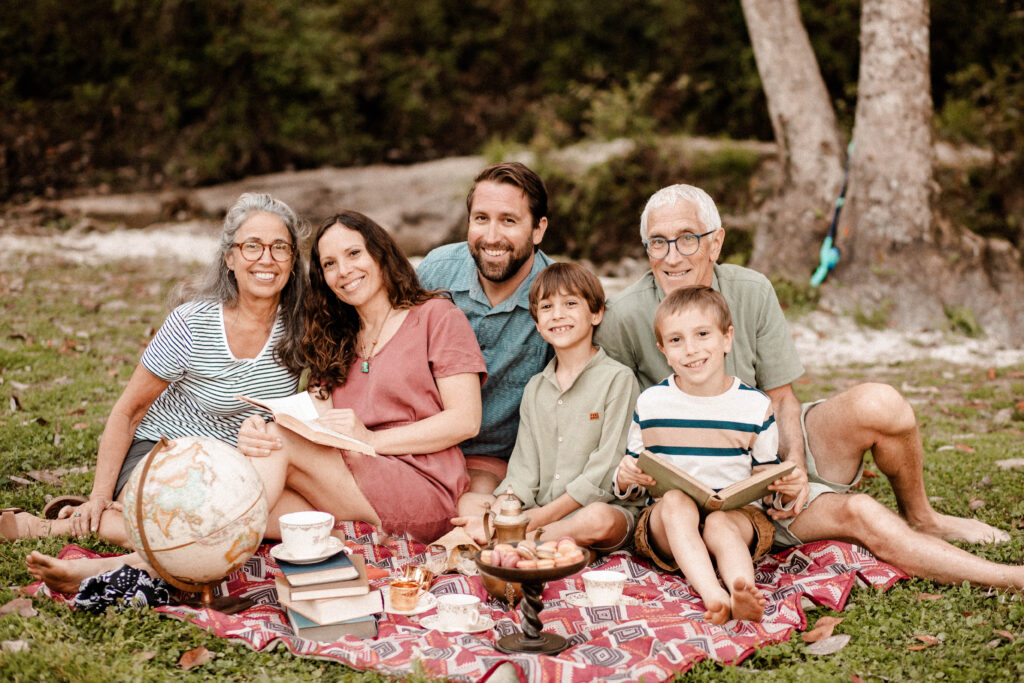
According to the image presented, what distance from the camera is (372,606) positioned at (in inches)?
138

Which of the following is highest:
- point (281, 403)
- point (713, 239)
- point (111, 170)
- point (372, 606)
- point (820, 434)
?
point (111, 170)

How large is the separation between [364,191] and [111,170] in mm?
5507

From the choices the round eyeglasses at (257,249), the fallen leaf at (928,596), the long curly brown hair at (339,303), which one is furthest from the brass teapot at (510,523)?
the round eyeglasses at (257,249)

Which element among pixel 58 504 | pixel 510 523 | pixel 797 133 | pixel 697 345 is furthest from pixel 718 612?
pixel 797 133

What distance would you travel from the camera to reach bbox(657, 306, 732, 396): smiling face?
3.90 metres

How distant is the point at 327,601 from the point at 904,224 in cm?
769

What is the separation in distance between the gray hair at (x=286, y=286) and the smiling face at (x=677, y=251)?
1.68 meters

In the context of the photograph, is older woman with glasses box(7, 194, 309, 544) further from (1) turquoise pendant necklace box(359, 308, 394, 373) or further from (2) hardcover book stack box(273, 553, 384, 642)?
(2) hardcover book stack box(273, 553, 384, 642)

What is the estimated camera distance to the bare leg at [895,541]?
3.72 meters

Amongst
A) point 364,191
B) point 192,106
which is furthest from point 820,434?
point 192,106

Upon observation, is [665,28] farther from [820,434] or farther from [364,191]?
[820,434]

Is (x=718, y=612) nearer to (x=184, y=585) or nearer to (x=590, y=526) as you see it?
(x=590, y=526)

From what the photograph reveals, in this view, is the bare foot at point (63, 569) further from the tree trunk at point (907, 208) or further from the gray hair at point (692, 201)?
the tree trunk at point (907, 208)

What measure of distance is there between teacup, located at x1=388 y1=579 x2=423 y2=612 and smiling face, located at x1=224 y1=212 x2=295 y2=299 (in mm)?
1562
